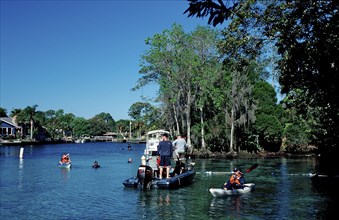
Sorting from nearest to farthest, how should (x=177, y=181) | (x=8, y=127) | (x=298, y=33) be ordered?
(x=298, y=33), (x=177, y=181), (x=8, y=127)

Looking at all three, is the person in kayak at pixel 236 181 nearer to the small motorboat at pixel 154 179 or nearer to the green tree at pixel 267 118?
the small motorboat at pixel 154 179

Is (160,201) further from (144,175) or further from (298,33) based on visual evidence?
(298,33)

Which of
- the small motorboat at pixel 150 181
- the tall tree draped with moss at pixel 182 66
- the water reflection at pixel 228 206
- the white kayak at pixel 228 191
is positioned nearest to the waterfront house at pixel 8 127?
the tall tree draped with moss at pixel 182 66

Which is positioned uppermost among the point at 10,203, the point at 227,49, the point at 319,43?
the point at 227,49

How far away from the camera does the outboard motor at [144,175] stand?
20047mm

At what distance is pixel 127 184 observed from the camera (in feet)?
73.4

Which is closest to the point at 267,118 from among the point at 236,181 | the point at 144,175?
the point at 236,181

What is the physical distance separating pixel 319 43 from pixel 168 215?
8889 mm

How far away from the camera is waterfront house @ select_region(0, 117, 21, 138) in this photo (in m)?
115

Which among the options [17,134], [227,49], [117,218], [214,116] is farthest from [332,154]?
[17,134]

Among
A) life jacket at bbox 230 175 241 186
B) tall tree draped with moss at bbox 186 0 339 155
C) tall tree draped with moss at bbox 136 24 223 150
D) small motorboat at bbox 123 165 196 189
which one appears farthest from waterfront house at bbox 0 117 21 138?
tall tree draped with moss at bbox 186 0 339 155

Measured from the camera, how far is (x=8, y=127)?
385 feet

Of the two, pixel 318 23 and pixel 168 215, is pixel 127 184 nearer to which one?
pixel 168 215

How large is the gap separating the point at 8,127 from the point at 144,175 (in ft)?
354
